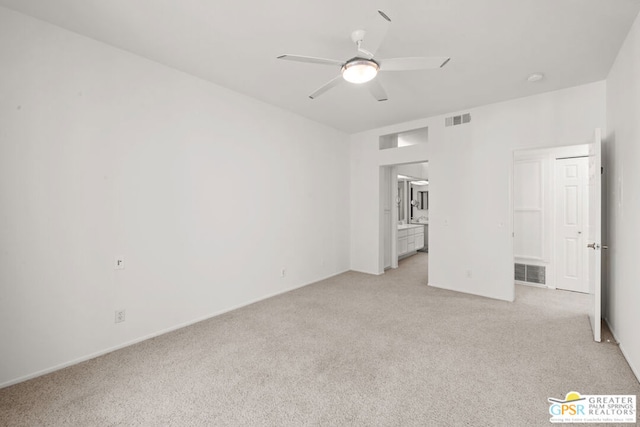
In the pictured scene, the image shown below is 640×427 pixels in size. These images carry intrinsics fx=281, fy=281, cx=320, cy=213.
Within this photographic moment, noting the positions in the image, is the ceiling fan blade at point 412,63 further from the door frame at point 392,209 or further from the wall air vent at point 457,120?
the door frame at point 392,209

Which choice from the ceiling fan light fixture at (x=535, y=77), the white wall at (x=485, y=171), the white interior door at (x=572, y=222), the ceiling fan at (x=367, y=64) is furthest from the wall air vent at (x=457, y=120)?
the ceiling fan at (x=367, y=64)

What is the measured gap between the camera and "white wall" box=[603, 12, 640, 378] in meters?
2.25

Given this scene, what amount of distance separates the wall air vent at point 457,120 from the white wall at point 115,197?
2709 millimetres

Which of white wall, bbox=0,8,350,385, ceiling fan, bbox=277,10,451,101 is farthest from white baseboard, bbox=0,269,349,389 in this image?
ceiling fan, bbox=277,10,451,101

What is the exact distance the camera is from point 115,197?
2.70m

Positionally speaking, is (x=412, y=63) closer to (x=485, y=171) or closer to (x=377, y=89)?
(x=377, y=89)

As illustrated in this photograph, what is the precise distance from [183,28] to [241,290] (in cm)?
301

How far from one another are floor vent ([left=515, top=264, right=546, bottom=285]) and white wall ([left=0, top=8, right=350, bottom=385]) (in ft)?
14.0

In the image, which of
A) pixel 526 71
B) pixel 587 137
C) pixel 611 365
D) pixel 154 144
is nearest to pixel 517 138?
pixel 587 137

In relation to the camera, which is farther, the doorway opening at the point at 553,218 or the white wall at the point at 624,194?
the doorway opening at the point at 553,218

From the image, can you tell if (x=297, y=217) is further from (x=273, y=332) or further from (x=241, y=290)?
(x=273, y=332)

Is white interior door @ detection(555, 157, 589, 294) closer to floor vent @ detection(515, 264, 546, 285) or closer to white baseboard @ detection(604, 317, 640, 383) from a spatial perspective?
floor vent @ detection(515, 264, 546, 285)

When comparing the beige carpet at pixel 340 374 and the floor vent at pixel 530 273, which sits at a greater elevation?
the floor vent at pixel 530 273

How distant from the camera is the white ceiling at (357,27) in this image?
2131 millimetres
